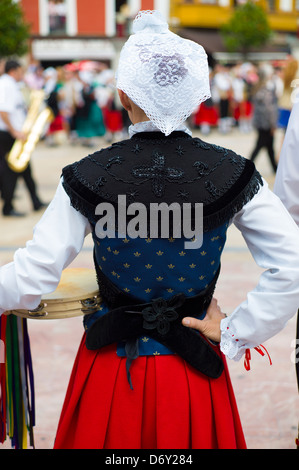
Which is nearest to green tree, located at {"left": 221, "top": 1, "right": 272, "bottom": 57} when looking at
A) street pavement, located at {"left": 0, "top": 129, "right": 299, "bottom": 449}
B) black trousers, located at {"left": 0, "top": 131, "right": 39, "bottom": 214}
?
black trousers, located at {"left": 0, "top": 131, "right": 39, "bottom": 214}

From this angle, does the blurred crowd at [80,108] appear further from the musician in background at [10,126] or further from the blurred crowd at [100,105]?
the musician in background at [10,126]

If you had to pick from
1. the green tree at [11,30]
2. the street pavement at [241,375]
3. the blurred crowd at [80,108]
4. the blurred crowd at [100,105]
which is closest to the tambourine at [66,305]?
the street pavement at [241,375]

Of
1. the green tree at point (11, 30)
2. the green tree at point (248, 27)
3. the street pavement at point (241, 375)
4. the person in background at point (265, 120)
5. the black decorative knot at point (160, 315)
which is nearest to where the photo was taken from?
the black decorative knot at point (160, 315)

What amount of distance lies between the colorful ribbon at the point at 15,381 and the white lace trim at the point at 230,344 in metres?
0.71

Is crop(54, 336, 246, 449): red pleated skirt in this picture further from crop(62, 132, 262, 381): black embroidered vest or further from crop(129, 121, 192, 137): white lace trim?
crop(129, 121, 192, 137): white lace trim

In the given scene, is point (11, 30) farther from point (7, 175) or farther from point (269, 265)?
point (269, 265)

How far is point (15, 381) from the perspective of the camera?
2.12 m

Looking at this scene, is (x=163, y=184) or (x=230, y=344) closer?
(x=163, y=184)

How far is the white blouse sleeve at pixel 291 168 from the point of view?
2.18 m

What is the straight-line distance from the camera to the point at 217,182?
1642 mm

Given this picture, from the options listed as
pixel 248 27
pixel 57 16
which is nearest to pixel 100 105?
pixel 248 27

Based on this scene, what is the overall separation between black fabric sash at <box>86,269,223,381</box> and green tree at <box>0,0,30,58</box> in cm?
1848

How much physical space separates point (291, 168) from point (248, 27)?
1049 inches

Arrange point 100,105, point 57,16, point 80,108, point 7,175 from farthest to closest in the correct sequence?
1. point 57,16
2. point 100,105
3. point 80,108
4. point 7,175
